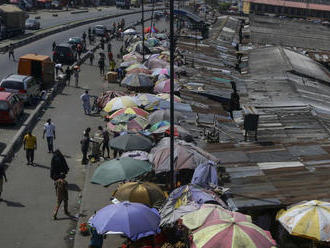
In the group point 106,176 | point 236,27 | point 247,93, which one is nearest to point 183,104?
point 247,93

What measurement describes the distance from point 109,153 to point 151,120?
2199 mm

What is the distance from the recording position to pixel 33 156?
19.1 m

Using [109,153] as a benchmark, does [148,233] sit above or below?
above

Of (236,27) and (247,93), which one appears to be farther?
(236,27)

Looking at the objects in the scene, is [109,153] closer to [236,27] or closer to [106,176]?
[106,176]

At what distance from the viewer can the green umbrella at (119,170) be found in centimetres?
1522

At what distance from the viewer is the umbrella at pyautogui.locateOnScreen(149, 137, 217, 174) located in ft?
53.0

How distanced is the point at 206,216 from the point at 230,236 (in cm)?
132

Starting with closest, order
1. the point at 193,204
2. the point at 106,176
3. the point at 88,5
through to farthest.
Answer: the point at 193,204 → the point at 106,176 → the point at 88,5

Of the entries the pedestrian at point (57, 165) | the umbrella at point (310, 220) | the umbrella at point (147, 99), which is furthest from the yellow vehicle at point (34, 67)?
the umbrella at point (310, 220)

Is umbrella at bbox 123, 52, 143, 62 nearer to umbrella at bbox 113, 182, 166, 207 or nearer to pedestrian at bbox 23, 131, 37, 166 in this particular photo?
pedestrian at bbox 23, 131, 37, 166

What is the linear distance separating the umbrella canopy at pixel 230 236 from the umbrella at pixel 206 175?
3262mm

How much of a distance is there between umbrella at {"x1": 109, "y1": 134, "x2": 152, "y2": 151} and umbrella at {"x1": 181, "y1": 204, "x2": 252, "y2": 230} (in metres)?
6.03

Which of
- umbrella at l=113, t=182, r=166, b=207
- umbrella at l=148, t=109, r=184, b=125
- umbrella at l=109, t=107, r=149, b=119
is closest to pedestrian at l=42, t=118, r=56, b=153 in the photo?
umbrella at l=109, t=107, r=149, b=119
